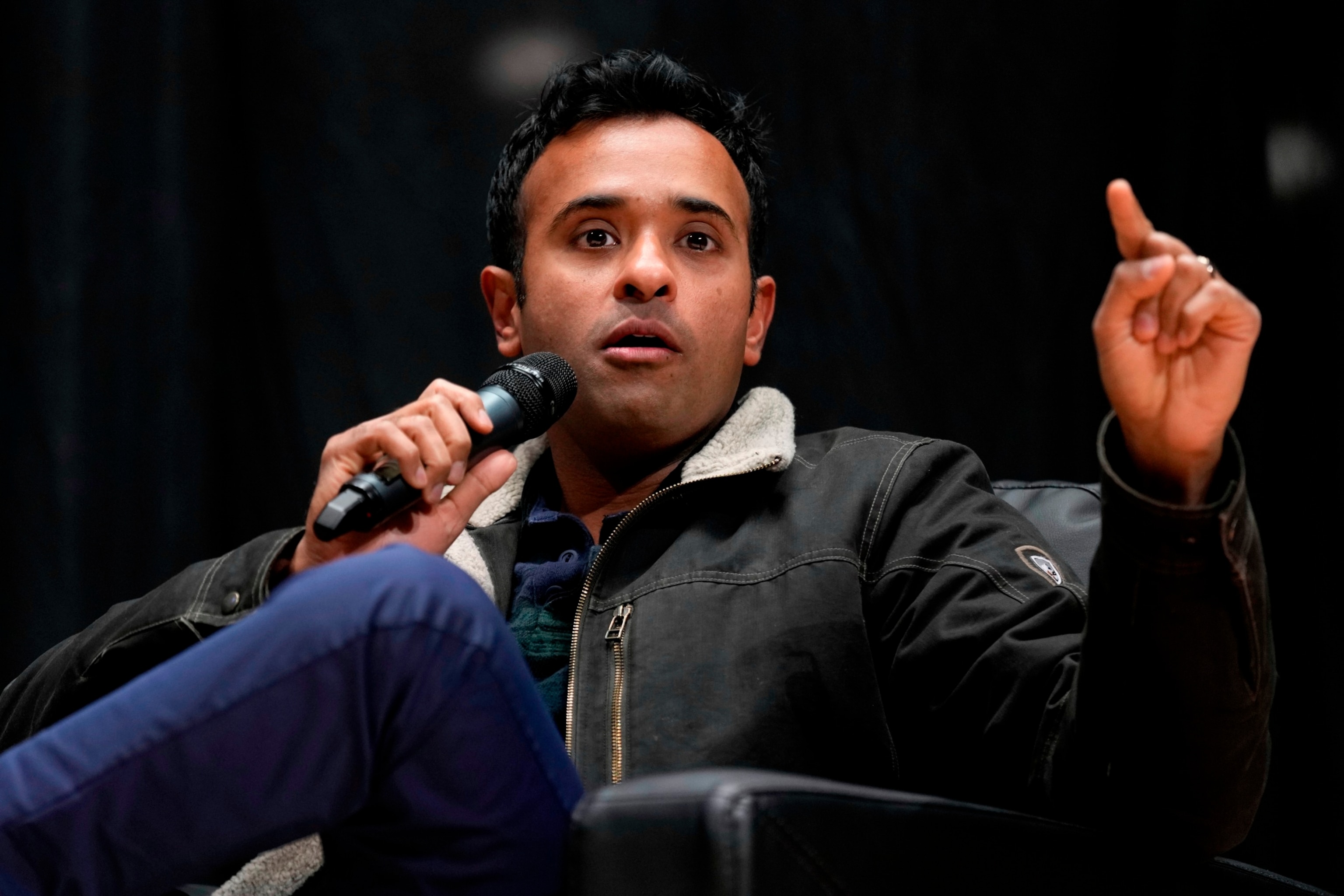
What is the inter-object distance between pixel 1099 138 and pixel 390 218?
43.0 inches

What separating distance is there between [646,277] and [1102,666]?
2.08 ft

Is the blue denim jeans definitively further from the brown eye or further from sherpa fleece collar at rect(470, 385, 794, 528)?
the brown eye

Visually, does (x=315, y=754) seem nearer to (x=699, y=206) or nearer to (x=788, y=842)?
(x=788, y=842)

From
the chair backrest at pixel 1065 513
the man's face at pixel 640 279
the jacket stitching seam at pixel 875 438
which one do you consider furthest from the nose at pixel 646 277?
the chair backrest at pixel 1065 513

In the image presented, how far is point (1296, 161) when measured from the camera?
1.67 meters

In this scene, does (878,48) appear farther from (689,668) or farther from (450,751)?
(450,751)

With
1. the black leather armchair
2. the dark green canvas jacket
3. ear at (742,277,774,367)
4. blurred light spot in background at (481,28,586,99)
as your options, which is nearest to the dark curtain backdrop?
blurred light spot in background at (481,28,586,99)

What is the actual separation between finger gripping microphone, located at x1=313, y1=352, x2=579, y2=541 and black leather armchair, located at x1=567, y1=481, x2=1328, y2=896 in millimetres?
337

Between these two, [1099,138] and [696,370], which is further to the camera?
[1099,138]

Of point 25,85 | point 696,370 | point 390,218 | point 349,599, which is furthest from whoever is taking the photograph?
point 390,218

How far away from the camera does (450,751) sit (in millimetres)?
756

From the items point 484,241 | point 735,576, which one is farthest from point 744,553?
point 484,241

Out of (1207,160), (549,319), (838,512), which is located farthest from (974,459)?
(1207,160)

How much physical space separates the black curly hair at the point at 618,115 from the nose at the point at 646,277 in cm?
18
